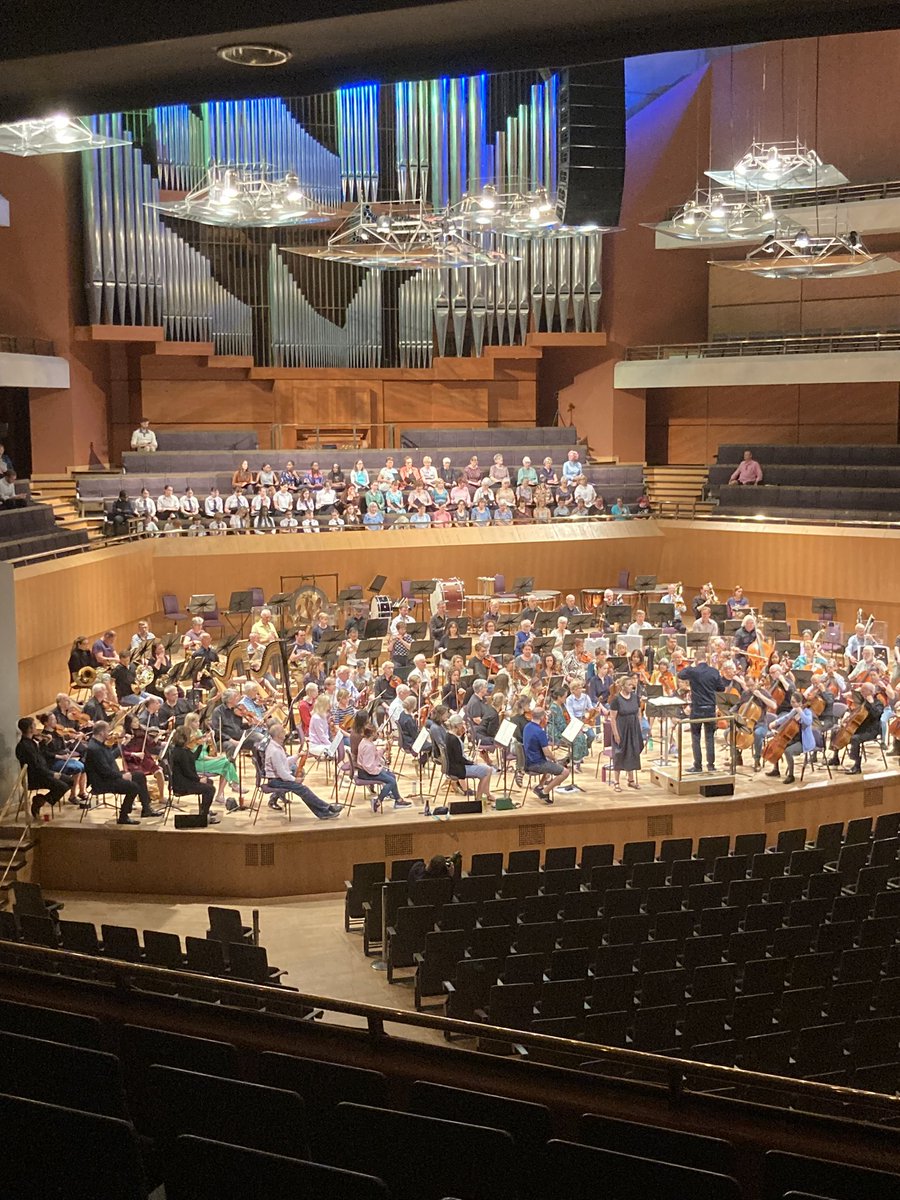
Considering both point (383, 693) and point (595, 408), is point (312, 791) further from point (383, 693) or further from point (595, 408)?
point (595, 408)

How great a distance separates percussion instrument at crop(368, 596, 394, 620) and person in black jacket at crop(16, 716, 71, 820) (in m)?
7.15

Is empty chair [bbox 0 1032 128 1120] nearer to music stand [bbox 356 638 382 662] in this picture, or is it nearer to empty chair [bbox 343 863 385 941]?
empty chair [bbox 343 863 385 941]

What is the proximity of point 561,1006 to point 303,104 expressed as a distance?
785 inches

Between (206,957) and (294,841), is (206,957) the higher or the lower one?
the higher one

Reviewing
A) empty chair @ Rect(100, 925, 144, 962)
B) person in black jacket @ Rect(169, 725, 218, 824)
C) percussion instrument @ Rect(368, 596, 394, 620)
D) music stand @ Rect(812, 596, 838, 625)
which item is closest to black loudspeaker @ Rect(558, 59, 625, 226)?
person in black jacket @ Rect(169, 725, 218, 824)

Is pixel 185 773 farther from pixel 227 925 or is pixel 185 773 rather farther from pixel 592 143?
pixel 592 143

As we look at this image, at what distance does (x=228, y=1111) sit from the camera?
11.3 feet

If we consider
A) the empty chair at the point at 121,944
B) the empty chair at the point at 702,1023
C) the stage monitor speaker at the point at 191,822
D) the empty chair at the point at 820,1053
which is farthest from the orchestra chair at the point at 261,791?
the empty chair at the point at 820,1053

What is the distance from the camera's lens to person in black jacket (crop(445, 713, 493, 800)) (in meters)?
11.9

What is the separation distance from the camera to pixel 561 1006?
7137 mm

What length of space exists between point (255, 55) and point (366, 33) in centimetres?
32

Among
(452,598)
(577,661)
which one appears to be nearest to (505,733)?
(577,661)

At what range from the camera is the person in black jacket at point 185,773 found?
11.3 m

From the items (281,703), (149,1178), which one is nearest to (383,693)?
(281,703)
